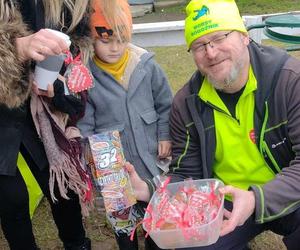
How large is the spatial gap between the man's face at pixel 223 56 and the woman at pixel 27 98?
58 cm

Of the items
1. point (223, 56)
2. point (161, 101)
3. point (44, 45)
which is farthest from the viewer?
point (161, 101)

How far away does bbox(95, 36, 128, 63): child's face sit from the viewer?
2.71 metres

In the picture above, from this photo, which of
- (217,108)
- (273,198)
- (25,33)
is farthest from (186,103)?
(25,33)

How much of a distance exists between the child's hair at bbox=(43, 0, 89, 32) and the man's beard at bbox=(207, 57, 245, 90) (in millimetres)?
683

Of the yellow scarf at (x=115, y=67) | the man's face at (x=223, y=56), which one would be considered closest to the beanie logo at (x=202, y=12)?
the man's face at (x=223, y=56)

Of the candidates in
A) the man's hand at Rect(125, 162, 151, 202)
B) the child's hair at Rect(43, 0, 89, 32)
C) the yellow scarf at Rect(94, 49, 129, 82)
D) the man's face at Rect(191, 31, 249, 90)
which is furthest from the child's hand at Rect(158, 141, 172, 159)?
the child's hair at Rect(43, 0, 89, 32)

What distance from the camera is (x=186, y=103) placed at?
8.66ft

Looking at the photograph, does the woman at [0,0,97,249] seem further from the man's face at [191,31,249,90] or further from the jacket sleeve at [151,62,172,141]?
the man's face at [191,31,249,90]

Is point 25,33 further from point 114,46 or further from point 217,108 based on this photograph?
point 217,108

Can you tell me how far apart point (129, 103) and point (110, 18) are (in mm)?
452

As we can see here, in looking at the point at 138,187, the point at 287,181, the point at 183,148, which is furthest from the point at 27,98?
the point at 287,181

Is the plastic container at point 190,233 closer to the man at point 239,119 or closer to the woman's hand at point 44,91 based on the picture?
the man at point 239,119

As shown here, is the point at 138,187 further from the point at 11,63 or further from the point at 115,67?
the point at 11,63

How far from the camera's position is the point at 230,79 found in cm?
244
